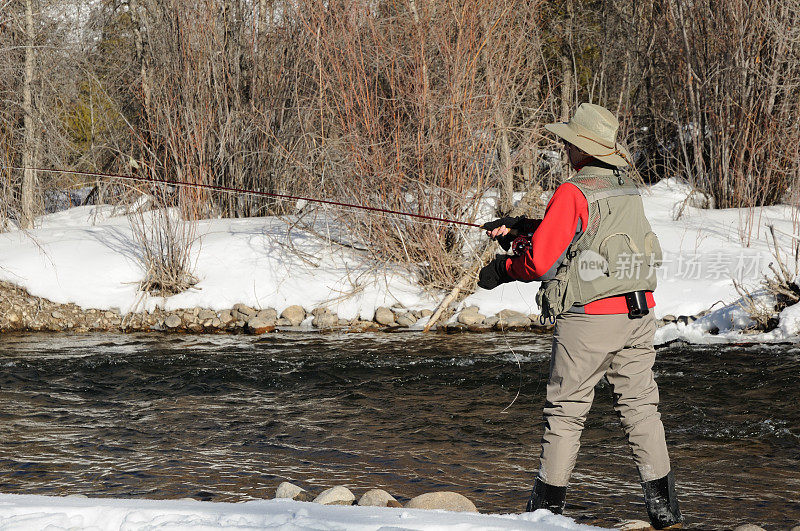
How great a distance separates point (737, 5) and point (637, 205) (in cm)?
877

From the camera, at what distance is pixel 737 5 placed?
11.2 meters

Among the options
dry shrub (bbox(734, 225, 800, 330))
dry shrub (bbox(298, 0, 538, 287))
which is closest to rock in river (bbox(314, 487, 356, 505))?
dry shrub (bbox(734, 225, 800, 330))

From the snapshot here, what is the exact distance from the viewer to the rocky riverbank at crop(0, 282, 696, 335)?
941 centimetres

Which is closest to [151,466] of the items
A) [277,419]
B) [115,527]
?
[277,419]

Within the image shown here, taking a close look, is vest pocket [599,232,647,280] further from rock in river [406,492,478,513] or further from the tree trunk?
the tree trunk

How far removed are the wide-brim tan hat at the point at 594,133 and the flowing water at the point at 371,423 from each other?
5.50 feet

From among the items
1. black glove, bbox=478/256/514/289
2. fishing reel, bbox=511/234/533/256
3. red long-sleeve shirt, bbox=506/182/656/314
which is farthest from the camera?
fishing reel, bbox=511/234/533/256

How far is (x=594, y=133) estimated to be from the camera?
12.0 feet

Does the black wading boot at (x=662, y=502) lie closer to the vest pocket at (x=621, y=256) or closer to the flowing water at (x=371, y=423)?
the flowing water at (x=371, y=423)

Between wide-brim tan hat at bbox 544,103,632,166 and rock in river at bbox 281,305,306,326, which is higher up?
wide-brim tan hat at bbox 544,103,632,166

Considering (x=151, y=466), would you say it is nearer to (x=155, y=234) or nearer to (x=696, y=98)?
(x=155, y=234)

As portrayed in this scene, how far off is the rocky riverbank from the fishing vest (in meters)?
5.71

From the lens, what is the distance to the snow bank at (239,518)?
329cm

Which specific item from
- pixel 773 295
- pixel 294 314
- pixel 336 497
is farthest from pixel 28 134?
pixel 336 497
